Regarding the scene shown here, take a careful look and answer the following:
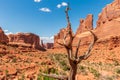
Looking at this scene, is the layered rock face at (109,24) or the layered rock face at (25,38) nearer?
the layered rock face at (109,24)

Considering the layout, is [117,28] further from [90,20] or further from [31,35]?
[31,35]

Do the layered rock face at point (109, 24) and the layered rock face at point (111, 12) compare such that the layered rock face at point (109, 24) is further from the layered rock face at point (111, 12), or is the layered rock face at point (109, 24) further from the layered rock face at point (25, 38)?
A: the layered rock face at point (25, 38)

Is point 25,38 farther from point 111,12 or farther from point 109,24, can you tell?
point 109,24

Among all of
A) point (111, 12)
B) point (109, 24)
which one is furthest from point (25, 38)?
point (109, 24)

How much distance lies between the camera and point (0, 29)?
312 ft

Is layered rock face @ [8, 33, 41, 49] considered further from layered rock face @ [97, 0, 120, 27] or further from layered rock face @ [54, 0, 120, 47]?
layered rock face @ [97, 0, 120, 27]

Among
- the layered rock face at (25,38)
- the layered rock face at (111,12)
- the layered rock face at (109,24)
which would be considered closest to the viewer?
the layered rock face at (109,24)

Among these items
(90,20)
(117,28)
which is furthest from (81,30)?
(117,28)

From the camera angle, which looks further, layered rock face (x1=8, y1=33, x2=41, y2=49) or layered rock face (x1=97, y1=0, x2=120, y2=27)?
layered rock face (x1=8, y1=33, x2=41, y2=49)

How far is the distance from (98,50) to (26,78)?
53998mm

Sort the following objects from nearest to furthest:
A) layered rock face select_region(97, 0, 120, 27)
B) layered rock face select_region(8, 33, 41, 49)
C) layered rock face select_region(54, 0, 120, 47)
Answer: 1. layered rock face select_region(54, 0, 120, 47)
2. layered rock face select_region(97, 0, 120, 27)
3. layered rock face select_region(8, 33, 41, 49)

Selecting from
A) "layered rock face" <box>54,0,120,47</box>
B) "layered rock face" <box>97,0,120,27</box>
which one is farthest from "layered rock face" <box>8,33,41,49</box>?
"layered rock face" <box>97,0,120,27</box>

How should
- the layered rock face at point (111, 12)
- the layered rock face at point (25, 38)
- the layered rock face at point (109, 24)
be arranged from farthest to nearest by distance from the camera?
the layered rock face at point (25, 38)
the layered rock face at point (111, 12)
the layered rock face at point (109, 24)

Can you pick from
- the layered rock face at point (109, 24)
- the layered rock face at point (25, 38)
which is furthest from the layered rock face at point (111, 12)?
the layered rock face at point (25, 38)
